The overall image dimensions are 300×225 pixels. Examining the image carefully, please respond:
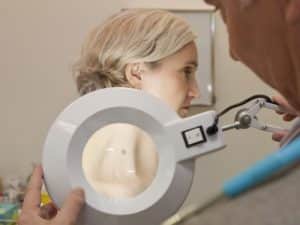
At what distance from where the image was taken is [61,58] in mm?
2188

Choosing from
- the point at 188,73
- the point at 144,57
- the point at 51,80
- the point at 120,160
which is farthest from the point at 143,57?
the point at 51,80

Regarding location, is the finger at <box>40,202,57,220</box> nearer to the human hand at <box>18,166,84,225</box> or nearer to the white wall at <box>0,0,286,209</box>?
the human hand at <box>18,166,84,225</box>

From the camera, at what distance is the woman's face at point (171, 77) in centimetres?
141

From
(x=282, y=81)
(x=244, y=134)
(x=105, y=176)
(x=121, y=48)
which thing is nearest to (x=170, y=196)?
(x=105, y=176)

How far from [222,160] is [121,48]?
0.87 meters

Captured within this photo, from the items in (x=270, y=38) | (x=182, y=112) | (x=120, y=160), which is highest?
(x=270, y=38)

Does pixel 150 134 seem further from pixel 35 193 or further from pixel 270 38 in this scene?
pixel 270 38

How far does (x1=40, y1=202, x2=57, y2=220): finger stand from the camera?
115cm

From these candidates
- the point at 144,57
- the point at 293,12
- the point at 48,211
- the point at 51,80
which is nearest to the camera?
the point at 293,12

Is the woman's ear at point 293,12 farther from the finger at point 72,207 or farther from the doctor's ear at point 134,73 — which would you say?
the doctor's ear at point 134,73

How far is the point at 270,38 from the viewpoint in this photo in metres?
0.50

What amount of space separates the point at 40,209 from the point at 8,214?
88 centimetres

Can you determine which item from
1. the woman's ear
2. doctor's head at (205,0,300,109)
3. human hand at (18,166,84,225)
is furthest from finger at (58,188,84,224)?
the woman's ear

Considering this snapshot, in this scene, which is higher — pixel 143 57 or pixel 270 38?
pixel 270 38
